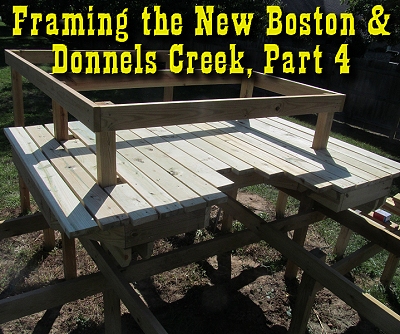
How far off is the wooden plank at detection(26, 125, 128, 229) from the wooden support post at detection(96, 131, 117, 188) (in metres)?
0.07

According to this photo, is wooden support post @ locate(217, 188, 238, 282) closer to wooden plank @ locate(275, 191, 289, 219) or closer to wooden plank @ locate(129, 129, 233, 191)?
wooden plank @ locate(275, 191, 289, 219)

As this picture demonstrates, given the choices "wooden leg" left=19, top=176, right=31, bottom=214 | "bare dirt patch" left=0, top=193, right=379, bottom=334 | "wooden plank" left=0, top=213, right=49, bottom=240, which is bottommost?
"bare dirt patch" left=0, top=193, right=379, bottom=334

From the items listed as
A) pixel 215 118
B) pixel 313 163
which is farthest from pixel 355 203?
pixel 215 118

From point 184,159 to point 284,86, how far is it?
1294mm

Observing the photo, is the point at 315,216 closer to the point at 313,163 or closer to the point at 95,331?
the point at 313,163

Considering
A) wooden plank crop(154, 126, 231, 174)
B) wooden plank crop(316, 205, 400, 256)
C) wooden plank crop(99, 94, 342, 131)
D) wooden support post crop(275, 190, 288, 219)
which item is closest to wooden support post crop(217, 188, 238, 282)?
wooden support post crop(275, 190, 288, 219)

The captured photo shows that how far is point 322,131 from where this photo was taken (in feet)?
11.5

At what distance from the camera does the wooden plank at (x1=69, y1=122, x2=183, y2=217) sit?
2.26 metres

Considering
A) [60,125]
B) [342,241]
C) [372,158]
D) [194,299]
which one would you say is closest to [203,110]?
A: [60,125]

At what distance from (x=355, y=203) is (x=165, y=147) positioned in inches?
61.2

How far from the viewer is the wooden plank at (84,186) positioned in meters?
2.15

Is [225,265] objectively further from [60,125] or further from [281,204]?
[60,125]

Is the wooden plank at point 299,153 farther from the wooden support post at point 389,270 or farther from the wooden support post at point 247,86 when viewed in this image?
the wooden support post at point 389,270

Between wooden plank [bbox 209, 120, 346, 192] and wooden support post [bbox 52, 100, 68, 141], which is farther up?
wooden support post [bbox 52, 100, 68, 141]
